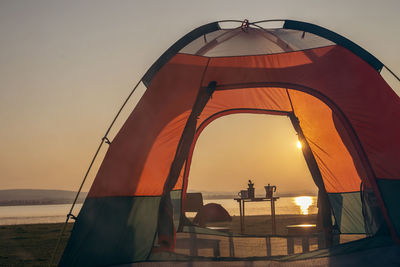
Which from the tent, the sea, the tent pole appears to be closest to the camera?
the tent

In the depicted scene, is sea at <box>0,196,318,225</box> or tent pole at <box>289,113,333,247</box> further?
sea at <box>0,196,318,225</box>

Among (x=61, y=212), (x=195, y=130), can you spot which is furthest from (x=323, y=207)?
(x=61, y=212)

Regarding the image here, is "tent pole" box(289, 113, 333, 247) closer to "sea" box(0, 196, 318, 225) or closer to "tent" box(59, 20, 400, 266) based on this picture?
"tent" box(59, 20, 400, 266)

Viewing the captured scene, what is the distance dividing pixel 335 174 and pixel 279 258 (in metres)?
2.10

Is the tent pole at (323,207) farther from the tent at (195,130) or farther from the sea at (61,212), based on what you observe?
the sea at (61,212)

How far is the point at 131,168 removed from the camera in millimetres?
4168

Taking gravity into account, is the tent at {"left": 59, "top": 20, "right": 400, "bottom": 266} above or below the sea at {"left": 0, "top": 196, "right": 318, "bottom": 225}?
below

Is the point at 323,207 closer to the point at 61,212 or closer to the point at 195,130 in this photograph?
the point at 195,130

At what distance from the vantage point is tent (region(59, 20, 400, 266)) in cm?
379

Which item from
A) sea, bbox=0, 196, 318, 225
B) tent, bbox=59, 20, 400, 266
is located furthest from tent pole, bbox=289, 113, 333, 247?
sea, bbox=0, 196, 318, 225

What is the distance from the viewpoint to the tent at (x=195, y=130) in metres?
3.79

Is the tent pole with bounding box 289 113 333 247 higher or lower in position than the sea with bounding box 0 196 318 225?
lower

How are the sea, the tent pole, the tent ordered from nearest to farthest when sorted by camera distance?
1. the tent
2. the tent pole
3. the sea

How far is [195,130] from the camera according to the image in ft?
14.4
